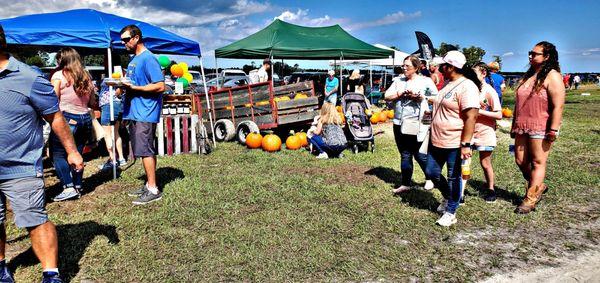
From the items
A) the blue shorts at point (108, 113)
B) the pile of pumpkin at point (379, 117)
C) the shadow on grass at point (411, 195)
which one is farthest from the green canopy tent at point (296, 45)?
the shadow on grass at point (411, 195)

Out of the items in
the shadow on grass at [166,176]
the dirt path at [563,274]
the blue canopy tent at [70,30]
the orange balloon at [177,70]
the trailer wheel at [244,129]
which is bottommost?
the dirt path at [563,274]

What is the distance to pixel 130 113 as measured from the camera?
5062 mm

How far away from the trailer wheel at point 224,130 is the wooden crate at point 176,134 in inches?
50.9

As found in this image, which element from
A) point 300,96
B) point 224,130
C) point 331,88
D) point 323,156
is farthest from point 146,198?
point 331,88

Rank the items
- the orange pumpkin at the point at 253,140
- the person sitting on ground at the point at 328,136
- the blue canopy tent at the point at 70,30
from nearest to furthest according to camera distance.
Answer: the blue canopy tent at the point at 70,30 → the person sitting on ground at the point at 328,136 → the orange pumpkin at the point at 253,140

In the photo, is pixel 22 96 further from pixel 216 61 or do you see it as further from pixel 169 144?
pixel 216 61

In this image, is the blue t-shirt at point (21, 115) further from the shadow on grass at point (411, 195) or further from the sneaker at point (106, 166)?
the sneaker at point (106, 166)

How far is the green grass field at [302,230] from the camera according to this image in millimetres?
3580

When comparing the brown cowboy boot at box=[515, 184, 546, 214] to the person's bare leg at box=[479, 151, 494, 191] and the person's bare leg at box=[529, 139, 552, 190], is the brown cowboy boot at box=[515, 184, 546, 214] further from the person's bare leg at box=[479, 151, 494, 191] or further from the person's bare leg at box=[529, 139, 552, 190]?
the person's bare leg at box=[479, 151, 494, 191]

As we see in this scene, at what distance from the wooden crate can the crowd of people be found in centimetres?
262

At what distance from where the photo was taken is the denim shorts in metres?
2.85

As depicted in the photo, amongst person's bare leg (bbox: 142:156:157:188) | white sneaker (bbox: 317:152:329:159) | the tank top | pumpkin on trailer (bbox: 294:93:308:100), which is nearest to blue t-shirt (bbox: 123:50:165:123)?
person's bare leg (bbox: 142:156:157:188)

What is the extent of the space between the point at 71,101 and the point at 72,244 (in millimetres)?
2291

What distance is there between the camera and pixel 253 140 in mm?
9359
